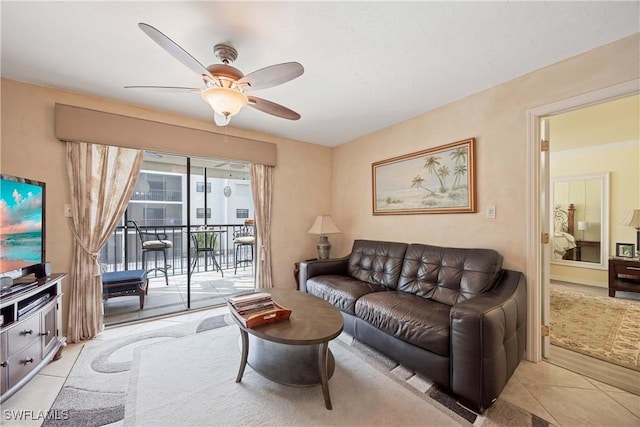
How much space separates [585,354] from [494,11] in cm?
280

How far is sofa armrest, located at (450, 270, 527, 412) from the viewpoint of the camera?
1.52 metres

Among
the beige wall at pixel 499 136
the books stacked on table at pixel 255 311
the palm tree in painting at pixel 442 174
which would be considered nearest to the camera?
the books stacked on table at pixel 255 311

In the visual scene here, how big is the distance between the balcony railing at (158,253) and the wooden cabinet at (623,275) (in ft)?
18.3

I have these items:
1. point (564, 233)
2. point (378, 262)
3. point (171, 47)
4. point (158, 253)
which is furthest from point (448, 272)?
point (564, 233)

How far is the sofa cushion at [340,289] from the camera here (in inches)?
97.6

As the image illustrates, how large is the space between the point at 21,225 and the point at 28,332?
0.77 m

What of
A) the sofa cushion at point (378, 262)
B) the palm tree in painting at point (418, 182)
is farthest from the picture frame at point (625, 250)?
the sofa cushion at point (378, 262)

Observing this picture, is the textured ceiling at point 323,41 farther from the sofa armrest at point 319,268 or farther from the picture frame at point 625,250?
the picture frame at point 625,250

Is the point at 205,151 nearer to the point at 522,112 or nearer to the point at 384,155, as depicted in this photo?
the point at 384,155

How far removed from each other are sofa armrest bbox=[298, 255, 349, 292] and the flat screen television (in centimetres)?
241

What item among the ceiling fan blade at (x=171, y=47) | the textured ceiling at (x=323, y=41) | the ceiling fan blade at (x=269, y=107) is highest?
the textured ceiling at (x=323, y=41)

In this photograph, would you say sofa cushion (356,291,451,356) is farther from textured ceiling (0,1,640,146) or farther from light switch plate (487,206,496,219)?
textured ceiling (0,1,640,146)

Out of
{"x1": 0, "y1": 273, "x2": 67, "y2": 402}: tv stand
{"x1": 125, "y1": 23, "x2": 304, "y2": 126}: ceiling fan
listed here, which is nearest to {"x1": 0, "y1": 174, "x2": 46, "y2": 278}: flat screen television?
{"x1": 0, "y1": 273, "x2": 67, "y2": 402}: tv stand

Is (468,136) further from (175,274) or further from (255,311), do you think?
(175,274)
